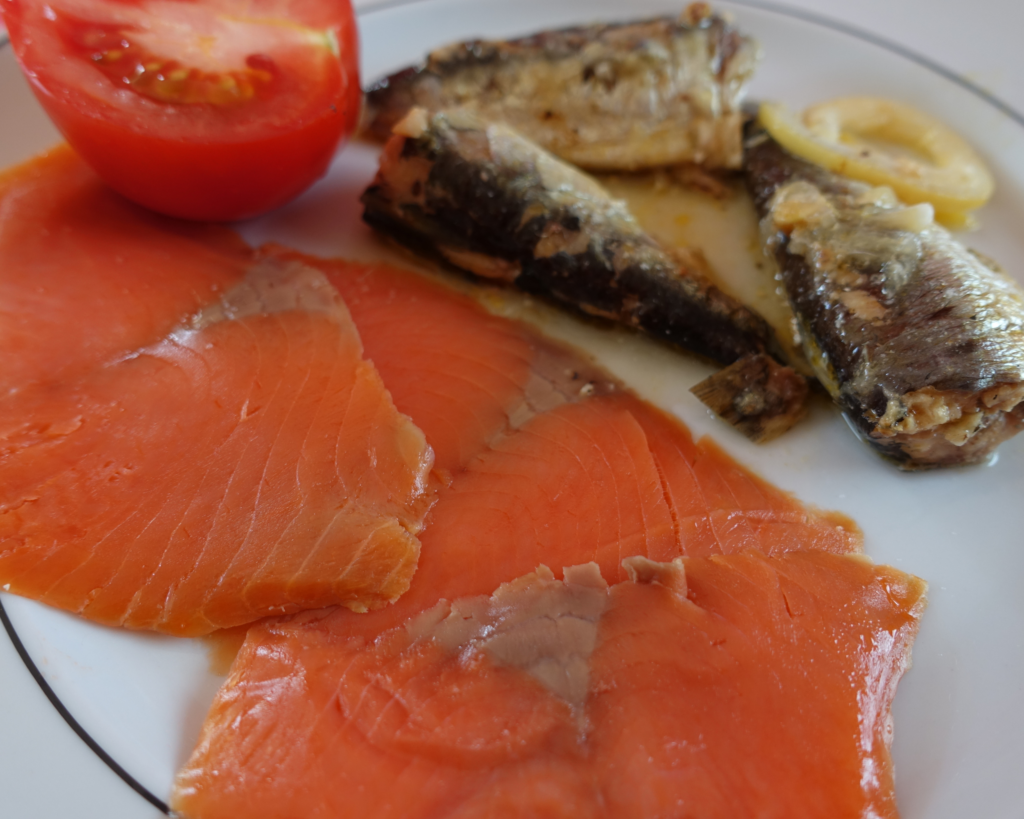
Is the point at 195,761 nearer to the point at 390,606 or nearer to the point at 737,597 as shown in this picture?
the point at 390,606

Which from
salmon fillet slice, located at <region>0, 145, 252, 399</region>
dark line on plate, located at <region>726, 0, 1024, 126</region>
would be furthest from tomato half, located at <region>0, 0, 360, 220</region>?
dark line on plate, located at <region>726, 0, 1024, 126</region>

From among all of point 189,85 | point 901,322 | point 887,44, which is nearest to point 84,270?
point 189,85

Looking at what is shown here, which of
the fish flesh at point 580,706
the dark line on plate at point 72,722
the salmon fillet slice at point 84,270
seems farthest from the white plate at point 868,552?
the salmon fillet slice at point 84,270

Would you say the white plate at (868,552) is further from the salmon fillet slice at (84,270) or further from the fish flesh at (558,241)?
the salmon fillet slice at (84,270)

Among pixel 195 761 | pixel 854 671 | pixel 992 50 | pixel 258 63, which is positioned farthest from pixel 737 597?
pixel 992 50

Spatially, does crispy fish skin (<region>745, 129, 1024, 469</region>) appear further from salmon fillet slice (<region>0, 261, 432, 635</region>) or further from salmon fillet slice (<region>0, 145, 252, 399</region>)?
salmon fillet slice (<region>0, 145, 252, 399</region>)

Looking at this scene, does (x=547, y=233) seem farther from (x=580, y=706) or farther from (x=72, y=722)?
(x=72, y=722)

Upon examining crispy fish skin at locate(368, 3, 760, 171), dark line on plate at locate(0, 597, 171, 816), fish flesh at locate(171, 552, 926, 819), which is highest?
crispy fish skin at locate(368, 3, 760, 171)
